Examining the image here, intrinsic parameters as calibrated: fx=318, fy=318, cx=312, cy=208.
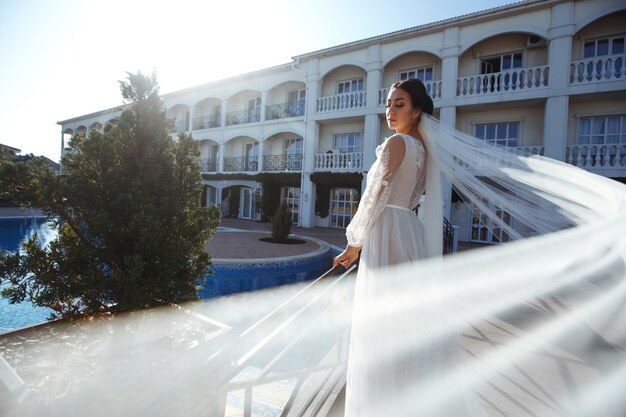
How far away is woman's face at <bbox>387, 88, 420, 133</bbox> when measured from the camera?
206 centimetres

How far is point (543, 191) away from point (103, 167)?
3147 millimetres

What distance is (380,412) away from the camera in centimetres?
170

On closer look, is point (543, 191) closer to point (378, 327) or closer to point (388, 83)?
point (378, 327)

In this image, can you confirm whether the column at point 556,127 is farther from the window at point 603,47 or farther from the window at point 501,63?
the window at point 501,63

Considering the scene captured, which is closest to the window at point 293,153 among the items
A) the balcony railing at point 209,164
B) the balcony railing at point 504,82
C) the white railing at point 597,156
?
the balcony railing at point 209,164

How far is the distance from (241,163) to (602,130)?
702 inches

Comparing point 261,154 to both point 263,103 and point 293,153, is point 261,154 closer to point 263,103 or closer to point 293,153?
point 293,153

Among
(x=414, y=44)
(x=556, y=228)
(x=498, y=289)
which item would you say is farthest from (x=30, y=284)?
(x=414, y=44)

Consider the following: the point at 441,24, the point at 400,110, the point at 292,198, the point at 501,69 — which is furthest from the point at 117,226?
the point at 292,198

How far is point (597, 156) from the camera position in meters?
10.7

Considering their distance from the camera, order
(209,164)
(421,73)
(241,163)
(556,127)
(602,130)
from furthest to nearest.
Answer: (209,164) → (241,163) → (421,73) → (602,130) → (556,127)

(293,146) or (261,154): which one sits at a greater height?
(293,146)

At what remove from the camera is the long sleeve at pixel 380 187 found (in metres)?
1.91

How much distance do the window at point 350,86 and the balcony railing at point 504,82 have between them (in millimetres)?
4791
